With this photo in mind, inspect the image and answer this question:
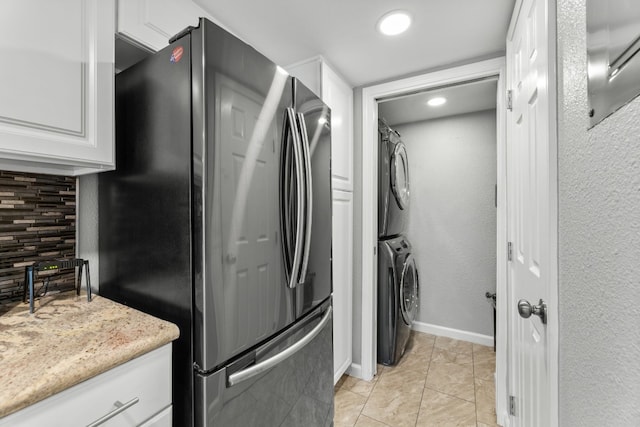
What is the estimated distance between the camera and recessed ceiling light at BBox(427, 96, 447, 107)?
8.20 feet

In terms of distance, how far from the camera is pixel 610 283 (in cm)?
48

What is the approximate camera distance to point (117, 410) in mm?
688

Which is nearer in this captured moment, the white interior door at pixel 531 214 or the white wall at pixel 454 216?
the white interior door at pixel 531 214

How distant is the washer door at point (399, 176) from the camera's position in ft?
8.18

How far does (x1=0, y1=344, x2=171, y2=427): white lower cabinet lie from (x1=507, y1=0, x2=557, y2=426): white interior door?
1.10 m

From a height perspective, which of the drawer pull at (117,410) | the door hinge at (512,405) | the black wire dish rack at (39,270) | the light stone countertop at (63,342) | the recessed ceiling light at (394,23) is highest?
the recessed ceiling light at (394,23)

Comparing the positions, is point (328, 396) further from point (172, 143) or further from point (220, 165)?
point (172, 143)

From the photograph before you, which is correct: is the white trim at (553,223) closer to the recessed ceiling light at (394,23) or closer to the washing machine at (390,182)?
the recessed ceiling light at (394,23)

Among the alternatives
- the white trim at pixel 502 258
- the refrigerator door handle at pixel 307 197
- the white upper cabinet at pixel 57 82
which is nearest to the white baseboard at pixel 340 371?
the white trim at pixel 502 258

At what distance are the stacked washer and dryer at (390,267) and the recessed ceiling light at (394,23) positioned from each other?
2.85 feet

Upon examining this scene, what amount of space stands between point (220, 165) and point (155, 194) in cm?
28

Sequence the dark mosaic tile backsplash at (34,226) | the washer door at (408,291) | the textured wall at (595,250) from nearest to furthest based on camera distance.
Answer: the textured wall at (595,250), the dark mosaic tile backsplash at (34,226), the washer door at (408,291)

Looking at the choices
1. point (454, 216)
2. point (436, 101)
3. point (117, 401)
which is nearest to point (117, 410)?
point (117, 401)

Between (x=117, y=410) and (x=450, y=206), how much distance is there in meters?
2.96
